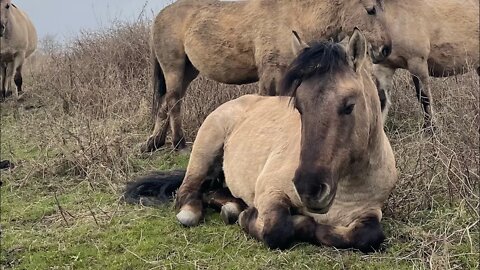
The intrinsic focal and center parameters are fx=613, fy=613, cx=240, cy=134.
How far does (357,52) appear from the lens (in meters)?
3.64

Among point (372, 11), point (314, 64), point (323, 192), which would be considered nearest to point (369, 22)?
point (372, 11)

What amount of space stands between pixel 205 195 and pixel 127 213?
66 centimetres

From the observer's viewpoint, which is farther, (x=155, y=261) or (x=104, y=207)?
(x=104, y=207)

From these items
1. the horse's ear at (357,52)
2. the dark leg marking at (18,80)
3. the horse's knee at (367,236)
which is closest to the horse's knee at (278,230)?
Result: the horse's knee at (367,236)

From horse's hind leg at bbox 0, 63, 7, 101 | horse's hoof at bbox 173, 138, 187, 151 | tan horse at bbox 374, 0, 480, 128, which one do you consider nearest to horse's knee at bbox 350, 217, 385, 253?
tan horse at bbox 374, 0, 480, 128

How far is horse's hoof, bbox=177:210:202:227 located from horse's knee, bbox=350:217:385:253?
4.61 feet

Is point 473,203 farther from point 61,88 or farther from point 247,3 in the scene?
point 61,88

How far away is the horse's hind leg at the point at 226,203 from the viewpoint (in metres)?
4.65

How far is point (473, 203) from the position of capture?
422 centimetres

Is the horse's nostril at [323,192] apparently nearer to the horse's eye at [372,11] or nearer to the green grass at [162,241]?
the green grass at [162,241]

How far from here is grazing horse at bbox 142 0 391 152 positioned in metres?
6.16

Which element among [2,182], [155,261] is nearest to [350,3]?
[155,261]

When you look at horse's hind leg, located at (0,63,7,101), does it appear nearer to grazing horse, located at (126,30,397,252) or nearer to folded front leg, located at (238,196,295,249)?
grazing horse, located at (126,30,397,252)

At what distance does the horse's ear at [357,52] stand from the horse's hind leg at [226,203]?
1605mm
